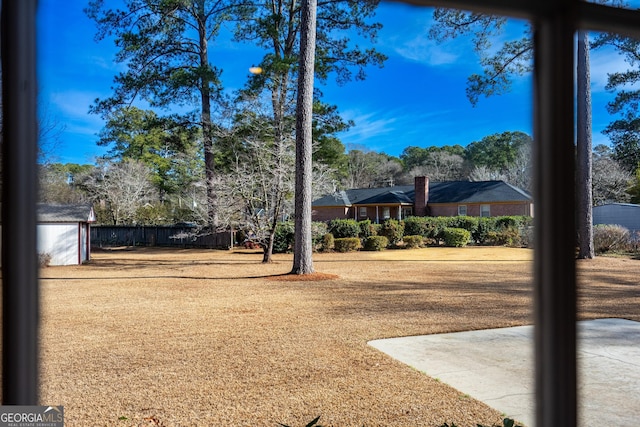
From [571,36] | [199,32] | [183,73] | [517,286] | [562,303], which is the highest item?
[199,32]

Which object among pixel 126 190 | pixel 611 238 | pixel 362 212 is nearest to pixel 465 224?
pixel 611 238

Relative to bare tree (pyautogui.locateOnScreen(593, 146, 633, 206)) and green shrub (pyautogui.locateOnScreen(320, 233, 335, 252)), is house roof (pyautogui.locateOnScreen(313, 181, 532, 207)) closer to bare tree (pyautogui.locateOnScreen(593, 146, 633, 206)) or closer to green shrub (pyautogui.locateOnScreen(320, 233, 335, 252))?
bare tree (pyautogui.locateOnScreen(593, 146, 633, 206))

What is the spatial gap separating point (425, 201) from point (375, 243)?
27.0 feet

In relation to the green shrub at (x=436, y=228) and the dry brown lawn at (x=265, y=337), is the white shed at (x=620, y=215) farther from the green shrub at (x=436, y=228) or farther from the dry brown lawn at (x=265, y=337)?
the green shrub at (x=436, y=228)

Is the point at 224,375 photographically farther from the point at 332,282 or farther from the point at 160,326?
the point at 332,282

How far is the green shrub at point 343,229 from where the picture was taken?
1486cm

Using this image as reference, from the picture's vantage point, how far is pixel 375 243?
14695 millimetres

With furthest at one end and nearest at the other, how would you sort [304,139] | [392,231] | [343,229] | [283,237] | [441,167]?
[441,167]
[392,231]
[343,229]
[283,237]
[304,139]

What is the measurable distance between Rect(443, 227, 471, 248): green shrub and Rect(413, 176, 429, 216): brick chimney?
585 centimetres

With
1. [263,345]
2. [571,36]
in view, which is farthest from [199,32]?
[571,36]

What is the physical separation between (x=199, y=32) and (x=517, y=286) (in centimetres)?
1254

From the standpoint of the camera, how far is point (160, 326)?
4.58m

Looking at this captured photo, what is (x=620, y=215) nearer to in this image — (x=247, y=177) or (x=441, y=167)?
(x=441, y=167)

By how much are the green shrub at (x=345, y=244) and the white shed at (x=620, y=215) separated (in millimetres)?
7905
